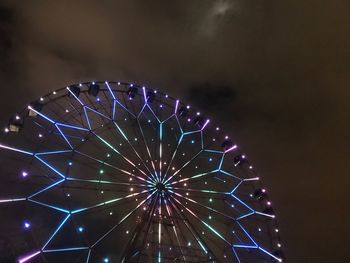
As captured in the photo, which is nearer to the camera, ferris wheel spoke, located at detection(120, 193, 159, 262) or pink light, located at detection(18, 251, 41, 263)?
pink light, located at detection(18, 251, 41, 263)

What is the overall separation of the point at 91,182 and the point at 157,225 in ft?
11.9

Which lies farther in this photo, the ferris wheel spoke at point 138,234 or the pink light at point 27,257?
the ferris wheel spoke at point 138,234

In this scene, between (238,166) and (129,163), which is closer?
(129,163)

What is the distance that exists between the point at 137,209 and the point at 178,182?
2.56m

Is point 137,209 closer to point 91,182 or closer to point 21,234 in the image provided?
point 91,182

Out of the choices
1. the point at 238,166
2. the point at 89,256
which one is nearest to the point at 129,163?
the point at 89,256

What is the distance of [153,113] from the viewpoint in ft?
74.2

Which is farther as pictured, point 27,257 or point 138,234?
point 138,234

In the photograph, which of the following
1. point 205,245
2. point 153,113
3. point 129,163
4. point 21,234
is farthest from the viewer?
point 153,113

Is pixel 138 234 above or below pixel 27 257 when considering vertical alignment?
above

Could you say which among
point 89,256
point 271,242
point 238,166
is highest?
point 238,166

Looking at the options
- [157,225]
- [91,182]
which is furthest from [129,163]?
[157,225]

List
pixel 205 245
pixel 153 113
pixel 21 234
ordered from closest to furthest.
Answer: pixel 21 234 → pixel 205 245 → pixel 153 113

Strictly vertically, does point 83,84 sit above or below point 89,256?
above
